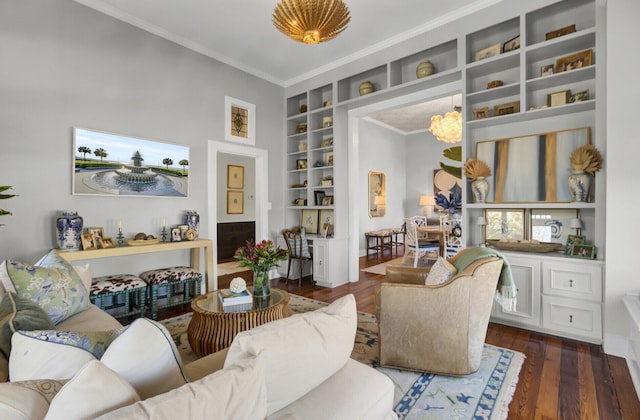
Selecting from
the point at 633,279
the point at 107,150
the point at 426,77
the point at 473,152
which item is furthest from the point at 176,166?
the point at 633,279

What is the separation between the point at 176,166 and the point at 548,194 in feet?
13.6

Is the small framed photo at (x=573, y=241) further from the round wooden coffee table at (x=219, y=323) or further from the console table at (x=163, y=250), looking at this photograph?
the console table at (x=163, y=250)

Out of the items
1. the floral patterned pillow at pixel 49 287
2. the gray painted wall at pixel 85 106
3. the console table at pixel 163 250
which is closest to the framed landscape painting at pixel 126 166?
the gray painted wall at pixel 85 106

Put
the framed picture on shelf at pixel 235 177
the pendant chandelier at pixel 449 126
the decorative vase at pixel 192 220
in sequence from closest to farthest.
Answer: the decorative vase at pixel 192 220, the pendant chandelier at pixel 449 126, the framed picture on shelf at pixel 235 177

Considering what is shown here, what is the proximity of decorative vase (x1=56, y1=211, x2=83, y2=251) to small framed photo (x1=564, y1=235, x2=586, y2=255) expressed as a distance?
4634 mm

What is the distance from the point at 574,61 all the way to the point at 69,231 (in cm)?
502

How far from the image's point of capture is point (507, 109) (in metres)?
3.31

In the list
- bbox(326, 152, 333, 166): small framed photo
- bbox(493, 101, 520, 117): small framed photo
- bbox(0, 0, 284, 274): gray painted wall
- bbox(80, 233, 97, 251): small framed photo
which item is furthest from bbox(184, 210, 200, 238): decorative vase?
bbox(493, 101, 520, 117): small framed photo

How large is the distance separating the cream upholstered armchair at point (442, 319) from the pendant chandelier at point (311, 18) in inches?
82.6

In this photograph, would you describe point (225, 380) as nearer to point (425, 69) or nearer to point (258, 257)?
point (258, 257)

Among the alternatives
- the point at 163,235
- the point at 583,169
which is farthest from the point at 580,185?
the point at 163,235

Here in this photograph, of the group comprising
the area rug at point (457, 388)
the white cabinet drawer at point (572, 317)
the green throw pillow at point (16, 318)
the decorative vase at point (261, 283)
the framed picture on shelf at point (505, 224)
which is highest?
the framed picture on shelf at point (505, 224)

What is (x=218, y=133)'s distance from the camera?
175 inches

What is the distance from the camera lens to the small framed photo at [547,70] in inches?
120
